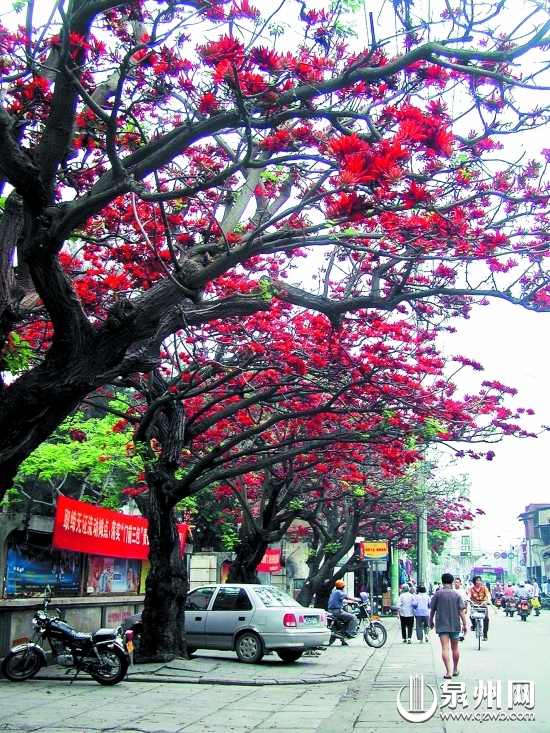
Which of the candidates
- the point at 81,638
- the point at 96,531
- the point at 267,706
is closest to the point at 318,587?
the point at 96,531

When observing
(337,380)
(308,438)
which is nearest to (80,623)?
(308,438)

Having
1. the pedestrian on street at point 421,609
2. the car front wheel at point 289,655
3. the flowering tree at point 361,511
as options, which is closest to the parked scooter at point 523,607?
the flowering tree at point 361,511

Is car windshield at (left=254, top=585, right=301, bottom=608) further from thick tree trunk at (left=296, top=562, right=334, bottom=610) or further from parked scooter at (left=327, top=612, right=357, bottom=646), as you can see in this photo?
thick tree trunk at (left=296, top=562, right=334, bottom=610)

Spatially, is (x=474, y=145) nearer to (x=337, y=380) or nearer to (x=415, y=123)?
(x=415, y=123)

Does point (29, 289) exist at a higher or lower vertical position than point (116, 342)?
higher

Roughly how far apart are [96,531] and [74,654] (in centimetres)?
404

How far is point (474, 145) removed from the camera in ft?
25.7

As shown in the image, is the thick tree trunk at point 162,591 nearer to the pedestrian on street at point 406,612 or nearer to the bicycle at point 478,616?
the bicycle at point 478,616

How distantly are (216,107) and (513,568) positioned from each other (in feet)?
367

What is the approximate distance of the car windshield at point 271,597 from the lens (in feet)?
48.3

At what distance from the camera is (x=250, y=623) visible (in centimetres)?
1452

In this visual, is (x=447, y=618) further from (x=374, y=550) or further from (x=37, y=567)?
(x=374, y=550)

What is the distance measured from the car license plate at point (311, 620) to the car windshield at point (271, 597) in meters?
0.50

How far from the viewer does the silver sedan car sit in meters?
14.2
